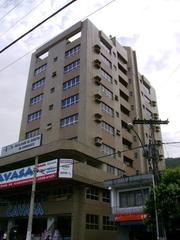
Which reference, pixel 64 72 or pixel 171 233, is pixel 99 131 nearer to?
pixel 64 72

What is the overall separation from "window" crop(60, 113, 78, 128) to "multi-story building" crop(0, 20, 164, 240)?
15 centimetres

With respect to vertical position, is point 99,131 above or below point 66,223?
above

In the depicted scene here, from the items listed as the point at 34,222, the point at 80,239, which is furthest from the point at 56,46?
the point at 80,239

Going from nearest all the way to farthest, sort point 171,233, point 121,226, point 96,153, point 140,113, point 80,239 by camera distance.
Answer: point 171,233 → point 121,226 → point 80,239 → point 96,153 → point 140,113

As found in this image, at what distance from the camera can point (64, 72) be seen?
159 feet

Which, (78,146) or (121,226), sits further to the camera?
(78,146)

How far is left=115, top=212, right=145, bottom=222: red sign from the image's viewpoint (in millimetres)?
28714

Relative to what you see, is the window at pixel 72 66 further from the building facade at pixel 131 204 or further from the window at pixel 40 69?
the building facade at pixel 131 204

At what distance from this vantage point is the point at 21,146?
133 feet

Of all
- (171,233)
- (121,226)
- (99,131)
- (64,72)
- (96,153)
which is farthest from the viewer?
(64,72)

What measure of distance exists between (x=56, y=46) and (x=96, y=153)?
71.9 feet

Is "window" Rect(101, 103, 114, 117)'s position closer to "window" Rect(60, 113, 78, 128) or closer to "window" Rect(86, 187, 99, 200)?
"window" Rect(60, 113, 78, 128)

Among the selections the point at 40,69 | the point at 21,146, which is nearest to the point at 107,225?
the point at 21,146

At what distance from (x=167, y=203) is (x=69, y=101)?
85.1 feet
